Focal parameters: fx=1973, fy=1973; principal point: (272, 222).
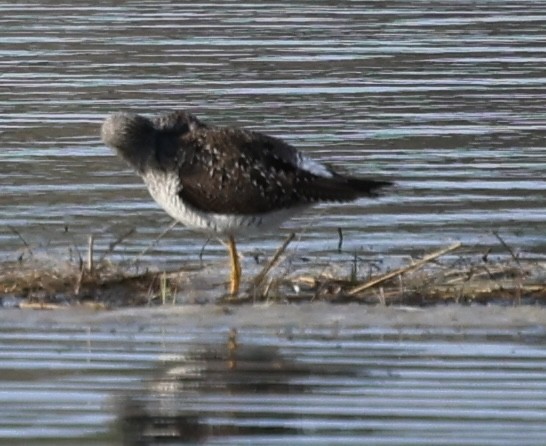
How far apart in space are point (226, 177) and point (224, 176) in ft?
0.05

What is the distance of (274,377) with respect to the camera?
885 cm

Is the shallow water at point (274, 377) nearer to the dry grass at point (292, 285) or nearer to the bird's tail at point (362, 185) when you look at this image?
the dry grass at point (292, 285)

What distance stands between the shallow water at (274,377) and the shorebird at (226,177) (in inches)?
32.6

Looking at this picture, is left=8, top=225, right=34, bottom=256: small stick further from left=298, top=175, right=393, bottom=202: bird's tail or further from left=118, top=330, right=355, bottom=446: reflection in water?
left=118, top=330, right=355, bottom=446: reflection in water

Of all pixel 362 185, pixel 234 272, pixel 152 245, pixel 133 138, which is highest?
pixel 133 138

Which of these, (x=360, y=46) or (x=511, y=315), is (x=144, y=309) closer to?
(x=511, y=315)

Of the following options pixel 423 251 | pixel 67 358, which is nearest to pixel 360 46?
pixel 423 251

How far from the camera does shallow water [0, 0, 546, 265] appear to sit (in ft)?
43.9

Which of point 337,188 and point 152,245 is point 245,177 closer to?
point 337,188

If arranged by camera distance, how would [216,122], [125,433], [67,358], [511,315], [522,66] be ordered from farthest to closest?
[522,66] < [216,122] < [511,315] < [67,358] < [125,433]

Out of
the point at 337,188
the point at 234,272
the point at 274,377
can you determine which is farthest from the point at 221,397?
the point at 337,188

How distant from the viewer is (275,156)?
439 inches

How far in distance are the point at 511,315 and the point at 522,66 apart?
11.5 meters

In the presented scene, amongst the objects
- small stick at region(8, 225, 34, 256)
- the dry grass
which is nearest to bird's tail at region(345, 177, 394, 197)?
the dry grass
